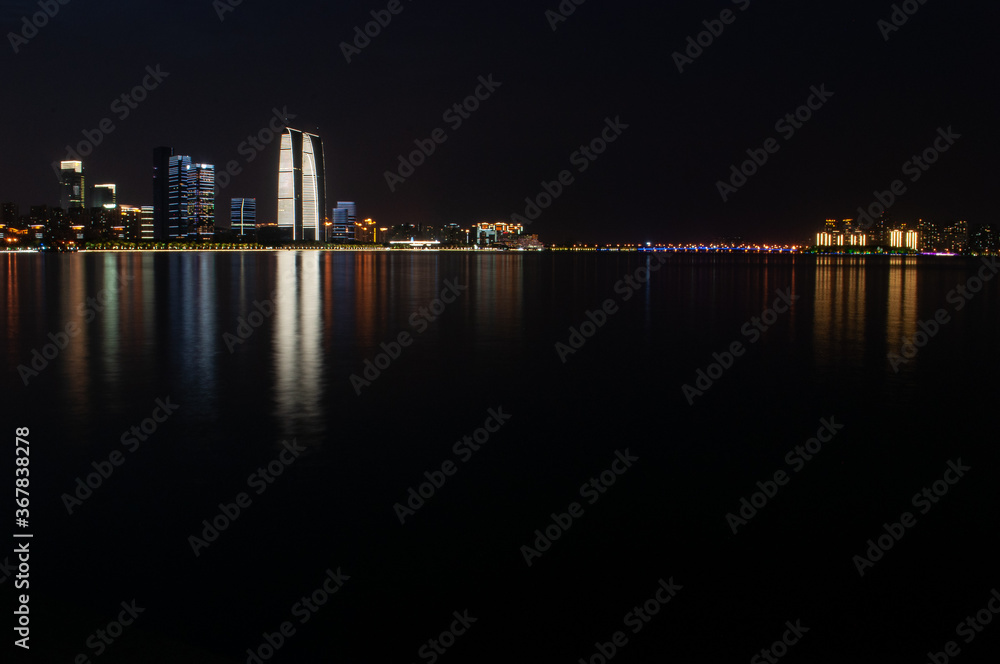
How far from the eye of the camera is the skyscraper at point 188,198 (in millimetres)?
183125

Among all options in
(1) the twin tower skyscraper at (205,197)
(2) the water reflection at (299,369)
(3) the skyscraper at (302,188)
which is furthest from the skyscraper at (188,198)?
(2) the water reflection at (299,369)

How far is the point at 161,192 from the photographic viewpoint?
18312 cm

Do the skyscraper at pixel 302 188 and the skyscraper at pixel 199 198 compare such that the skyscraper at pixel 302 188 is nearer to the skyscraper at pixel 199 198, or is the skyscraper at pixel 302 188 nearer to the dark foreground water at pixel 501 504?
the skyscraper at pixel 199 198

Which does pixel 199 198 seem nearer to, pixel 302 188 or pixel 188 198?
pixel 188 198

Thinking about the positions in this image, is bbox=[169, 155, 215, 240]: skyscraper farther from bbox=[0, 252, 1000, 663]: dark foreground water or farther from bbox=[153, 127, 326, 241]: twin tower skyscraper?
bbox=[0, 252, 1000, 663]: dark foreground water

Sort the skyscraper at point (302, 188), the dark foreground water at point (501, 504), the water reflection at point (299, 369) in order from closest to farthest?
the dark foreground water at point (501, 504), the water reflection at point (299, 369), the skyscraper at point (302, 188)

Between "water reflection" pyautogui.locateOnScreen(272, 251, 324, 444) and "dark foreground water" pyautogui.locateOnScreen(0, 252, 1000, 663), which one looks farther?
"water reflection" pyautogui.locateOnScreen(272, 251, 324, 444)

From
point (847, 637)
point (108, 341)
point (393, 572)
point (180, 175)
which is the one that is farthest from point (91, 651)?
point (180, 175)

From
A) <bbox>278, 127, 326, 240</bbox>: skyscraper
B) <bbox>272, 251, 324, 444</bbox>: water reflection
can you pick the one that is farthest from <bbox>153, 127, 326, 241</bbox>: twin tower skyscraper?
<bbox>272, 251, 324, 444</bbox>: water reflection

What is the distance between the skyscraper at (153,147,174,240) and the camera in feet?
599

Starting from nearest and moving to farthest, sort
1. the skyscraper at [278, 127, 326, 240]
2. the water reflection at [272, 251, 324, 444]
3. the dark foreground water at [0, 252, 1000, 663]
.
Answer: the dark foreground water at [0, 252, 1000, 663]
the water reflection at [272, 251, 324, 444]
the skyscraper at [278, 127, 326, 240]

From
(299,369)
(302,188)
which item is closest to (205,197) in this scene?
(302,188)

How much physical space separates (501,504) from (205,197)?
196652 mm

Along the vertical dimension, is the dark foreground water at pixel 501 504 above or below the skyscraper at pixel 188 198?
below
